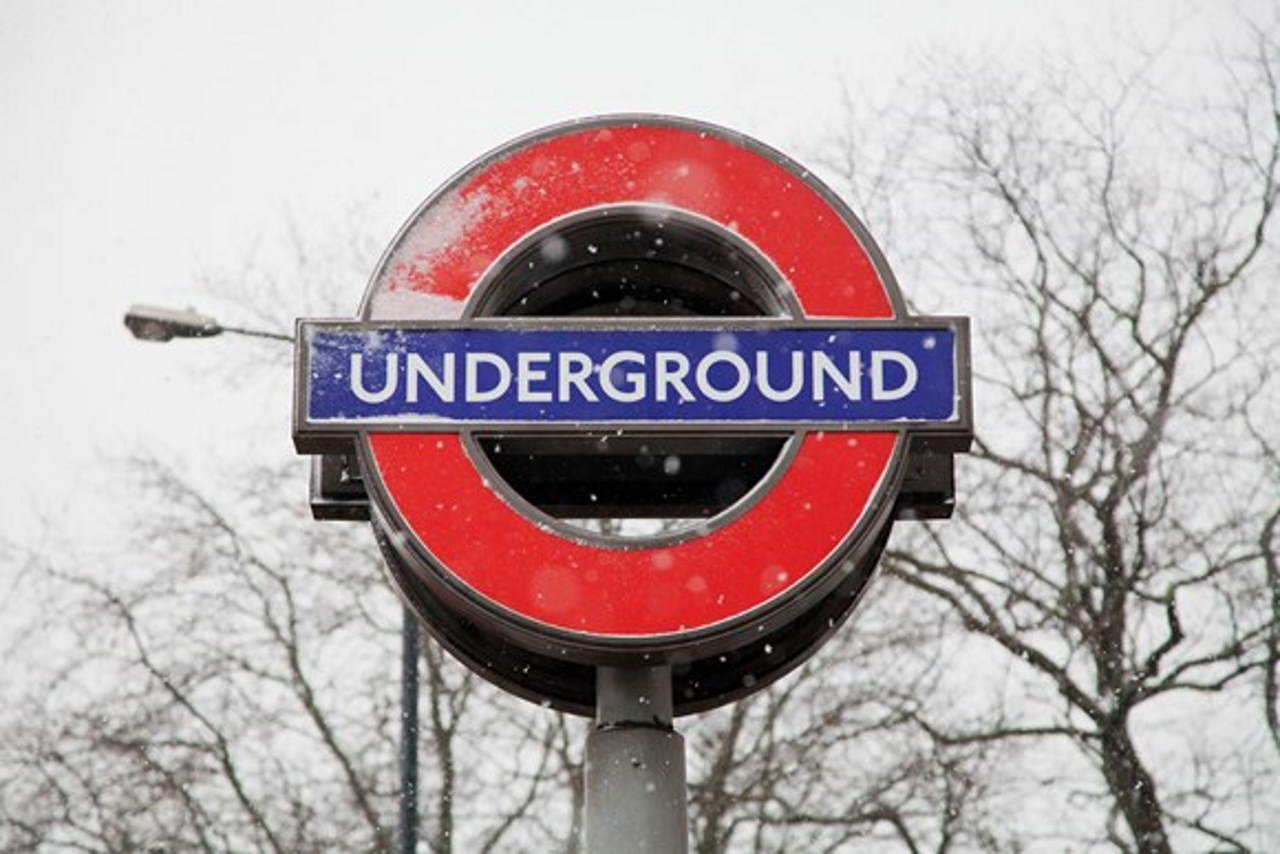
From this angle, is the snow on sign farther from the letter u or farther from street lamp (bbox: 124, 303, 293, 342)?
street lamp (bbox: 124, 303, 293, 342)

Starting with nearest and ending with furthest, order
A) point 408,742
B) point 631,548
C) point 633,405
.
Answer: point 631,548, point 633,405, point 408,742

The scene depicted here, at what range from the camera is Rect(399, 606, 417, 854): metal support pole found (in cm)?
1084

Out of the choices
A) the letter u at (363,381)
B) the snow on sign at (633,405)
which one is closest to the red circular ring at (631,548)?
the snow on sign at (633,405)

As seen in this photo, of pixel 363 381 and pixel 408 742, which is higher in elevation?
pixel 408 742

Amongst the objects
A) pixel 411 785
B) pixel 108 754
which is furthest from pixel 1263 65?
pixel 108 754

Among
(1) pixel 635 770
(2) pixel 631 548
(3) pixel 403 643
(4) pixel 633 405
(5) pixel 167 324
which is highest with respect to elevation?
(5) pixel 167 324

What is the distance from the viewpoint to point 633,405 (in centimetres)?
545

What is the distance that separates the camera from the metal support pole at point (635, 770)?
5402mm

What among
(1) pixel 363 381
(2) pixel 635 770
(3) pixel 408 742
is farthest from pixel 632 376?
(3) pixel 408 742

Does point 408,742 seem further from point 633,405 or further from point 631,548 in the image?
point 631,548

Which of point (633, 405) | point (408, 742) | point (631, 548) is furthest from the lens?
point (408, 742)

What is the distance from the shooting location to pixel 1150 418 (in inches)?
498

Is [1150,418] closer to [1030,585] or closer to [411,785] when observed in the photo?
[1030,585]

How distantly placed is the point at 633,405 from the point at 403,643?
19.9 feet
